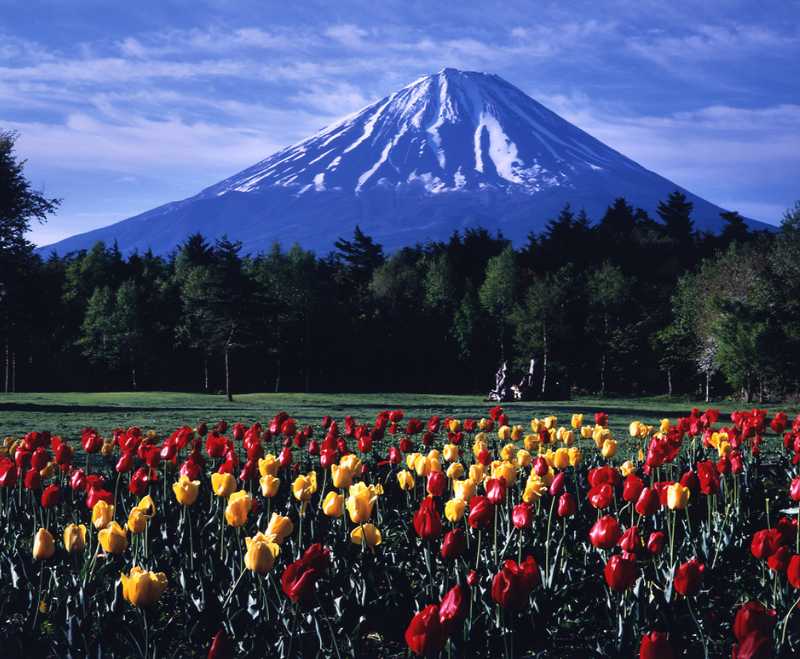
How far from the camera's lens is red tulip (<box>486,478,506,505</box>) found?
499 cm

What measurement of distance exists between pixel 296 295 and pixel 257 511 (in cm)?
5236

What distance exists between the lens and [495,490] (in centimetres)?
502

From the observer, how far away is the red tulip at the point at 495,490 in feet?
16.4

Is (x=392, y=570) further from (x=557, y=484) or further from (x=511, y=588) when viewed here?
(x=557, y=484)

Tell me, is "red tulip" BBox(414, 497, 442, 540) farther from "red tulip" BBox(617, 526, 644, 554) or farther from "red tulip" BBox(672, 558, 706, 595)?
"red tulip" BBox(672, 558, 706, 595)

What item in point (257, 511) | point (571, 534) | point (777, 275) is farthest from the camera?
point (777, 275)

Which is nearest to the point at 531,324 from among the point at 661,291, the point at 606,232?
the point at 661,291

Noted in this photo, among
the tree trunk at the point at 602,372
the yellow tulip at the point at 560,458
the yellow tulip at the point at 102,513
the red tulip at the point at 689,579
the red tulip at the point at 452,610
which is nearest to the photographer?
the red tulip at the point at 452,610

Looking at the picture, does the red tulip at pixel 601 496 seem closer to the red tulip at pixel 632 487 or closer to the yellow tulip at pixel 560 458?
the red tulip at pixel 632 487

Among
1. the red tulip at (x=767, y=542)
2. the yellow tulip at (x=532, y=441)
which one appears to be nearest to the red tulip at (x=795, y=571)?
the red tulip at (x=767, y=542)

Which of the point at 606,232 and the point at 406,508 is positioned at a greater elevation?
the point at 606,232

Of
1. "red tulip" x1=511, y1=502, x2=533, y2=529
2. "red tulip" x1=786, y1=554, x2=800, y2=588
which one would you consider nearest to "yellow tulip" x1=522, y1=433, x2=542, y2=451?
"red tulip" x1=511, y1=502, x2=533, y2=529

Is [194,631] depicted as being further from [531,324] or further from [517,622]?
[531,324]

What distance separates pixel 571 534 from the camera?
6.10 meters
